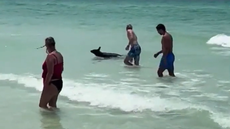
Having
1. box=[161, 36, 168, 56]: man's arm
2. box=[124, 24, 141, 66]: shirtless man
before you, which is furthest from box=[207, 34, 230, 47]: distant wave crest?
box=[161, 36, 168, 56]: man's arm

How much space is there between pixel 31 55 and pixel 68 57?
51.3 inches

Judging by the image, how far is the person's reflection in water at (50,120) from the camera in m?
7.41

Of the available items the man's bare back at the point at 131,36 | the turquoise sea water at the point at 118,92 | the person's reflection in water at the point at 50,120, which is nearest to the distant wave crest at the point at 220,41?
the turquoise sea water at the point at 118,92

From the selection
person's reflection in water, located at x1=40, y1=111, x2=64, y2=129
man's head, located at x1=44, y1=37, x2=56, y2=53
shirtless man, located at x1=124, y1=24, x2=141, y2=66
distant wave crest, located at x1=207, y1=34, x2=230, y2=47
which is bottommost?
person's reflection in water, located at x1=40, y1=111, x2=64, y2=129

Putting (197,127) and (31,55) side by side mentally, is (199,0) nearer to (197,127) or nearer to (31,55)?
(31,55)

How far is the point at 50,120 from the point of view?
7.67m

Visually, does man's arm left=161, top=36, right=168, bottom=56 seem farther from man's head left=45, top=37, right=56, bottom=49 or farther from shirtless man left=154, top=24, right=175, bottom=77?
man's head left=45, top=37, right=56, bottom=49

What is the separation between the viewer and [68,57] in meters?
14.9

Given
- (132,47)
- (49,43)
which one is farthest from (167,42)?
(49,43)

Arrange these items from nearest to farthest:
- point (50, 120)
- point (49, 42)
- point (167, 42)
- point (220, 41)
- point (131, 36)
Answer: point (49, 42)
point (50, 120)
point (167, 42)
point (131, 36)
point (220, 41)

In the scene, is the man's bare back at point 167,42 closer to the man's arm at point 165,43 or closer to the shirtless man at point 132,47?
the man's arm at point 165,43

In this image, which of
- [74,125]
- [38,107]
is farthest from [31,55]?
[74,125]

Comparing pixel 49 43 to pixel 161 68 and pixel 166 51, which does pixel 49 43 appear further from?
pixel 161 68

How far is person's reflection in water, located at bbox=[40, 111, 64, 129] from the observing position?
7.41 metres
